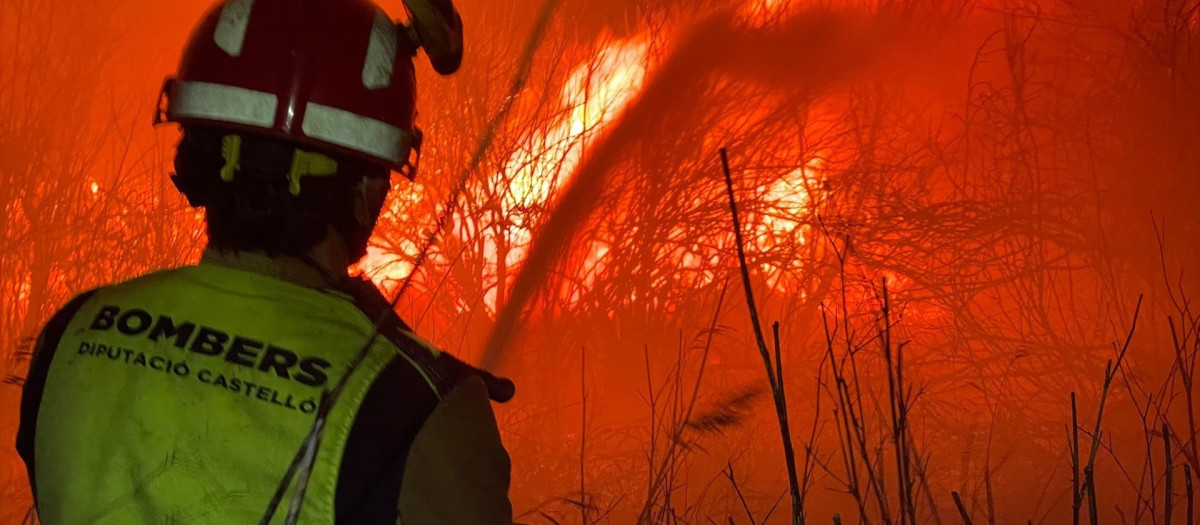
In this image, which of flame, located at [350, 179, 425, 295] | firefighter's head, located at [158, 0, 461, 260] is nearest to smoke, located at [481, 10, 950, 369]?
flame, located at [350, 179, 425, 295]

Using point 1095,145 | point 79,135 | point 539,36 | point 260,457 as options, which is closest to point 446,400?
point 260,457

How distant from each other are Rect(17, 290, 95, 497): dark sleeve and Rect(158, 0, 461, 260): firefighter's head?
192 mm

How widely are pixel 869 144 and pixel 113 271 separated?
5.41 ft

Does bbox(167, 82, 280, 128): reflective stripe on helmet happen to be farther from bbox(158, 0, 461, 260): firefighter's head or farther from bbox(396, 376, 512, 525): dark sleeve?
bbox(396, 376, 512, 525): dark sleeve

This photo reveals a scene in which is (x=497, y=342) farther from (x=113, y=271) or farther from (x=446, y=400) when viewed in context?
(x=446, y=400)

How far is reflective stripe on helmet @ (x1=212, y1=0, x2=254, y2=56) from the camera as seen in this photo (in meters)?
1.22

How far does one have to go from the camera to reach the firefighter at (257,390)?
880 millimetres

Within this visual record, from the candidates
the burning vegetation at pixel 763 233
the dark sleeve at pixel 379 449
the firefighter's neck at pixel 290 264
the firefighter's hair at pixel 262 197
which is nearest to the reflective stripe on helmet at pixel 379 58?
the firefighter's hair at pixel 262 197

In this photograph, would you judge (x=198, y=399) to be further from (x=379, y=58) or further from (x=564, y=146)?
(x=564, y=146)

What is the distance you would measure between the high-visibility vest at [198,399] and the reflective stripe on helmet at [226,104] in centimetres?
28

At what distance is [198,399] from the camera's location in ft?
2.98

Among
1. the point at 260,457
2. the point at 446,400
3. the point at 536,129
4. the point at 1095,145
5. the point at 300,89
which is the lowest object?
the point at 260,457

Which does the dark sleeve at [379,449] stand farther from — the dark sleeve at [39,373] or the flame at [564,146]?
the flame at [564,146]

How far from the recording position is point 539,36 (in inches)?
77.0
